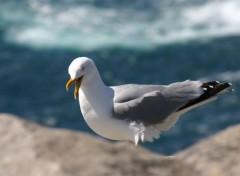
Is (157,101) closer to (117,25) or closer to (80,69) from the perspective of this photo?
(80,69)

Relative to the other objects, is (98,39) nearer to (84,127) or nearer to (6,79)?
(6,79)

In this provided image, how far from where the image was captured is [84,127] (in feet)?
150

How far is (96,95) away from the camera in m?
11.2

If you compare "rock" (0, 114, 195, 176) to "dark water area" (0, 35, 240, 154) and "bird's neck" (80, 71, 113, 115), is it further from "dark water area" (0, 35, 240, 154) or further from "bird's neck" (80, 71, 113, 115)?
"dark water area" (0, 35, 240, 154)

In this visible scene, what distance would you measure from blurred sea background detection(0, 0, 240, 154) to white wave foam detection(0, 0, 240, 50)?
66mm

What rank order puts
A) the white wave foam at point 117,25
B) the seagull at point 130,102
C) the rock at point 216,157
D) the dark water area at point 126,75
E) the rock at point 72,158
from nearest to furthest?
1. the rock at point 72,158
2. the rock at point 216,157
3. the seagull at point 130,102
4. the dark water area at point 126,75
5. the white wave foam at point 117,25

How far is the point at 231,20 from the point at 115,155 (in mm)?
52837

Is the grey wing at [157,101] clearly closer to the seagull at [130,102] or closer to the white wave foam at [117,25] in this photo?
the seagull at [130,102]

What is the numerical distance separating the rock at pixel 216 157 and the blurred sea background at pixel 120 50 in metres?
33.4

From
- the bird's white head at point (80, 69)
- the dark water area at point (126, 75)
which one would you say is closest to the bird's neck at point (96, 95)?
the bird's white head at point (80, 69)

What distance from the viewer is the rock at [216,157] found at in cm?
836

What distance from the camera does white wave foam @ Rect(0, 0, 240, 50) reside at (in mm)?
57812

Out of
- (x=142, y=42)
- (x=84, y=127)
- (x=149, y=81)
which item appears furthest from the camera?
(x=142, y=42)

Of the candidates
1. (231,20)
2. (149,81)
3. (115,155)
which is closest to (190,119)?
(149,81)
